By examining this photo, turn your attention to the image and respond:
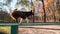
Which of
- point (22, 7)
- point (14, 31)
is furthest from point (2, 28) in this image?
point (22, 7)

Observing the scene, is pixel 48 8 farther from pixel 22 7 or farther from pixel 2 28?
pixel 2 28

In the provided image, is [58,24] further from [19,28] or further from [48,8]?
[19,28]

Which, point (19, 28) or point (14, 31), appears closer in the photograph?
point (14, 31)

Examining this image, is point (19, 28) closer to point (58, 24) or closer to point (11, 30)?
point (11, 30)

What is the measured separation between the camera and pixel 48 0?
2.74m

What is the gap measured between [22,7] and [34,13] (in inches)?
8.7

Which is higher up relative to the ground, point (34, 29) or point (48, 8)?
point (48, 8)

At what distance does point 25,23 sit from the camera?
2.66m

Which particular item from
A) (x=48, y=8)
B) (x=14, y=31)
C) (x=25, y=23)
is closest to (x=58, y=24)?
(x=48, y=8)

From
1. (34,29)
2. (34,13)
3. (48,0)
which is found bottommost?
(34,29)

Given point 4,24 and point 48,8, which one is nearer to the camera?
point 4,24

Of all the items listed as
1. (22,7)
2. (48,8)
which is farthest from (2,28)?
(48,8)

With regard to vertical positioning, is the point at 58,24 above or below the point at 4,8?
below

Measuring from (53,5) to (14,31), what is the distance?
0.83 meters
